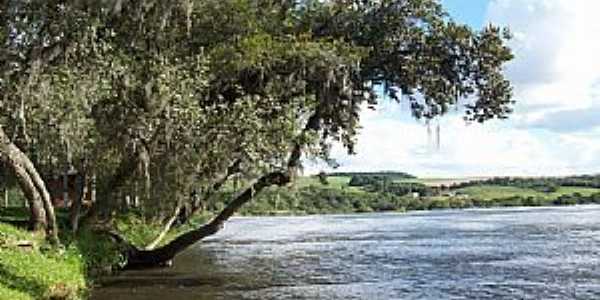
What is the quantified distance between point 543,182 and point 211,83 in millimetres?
127965

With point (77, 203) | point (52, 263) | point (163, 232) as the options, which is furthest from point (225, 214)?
point (52, 263)

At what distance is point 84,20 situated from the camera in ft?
55.5

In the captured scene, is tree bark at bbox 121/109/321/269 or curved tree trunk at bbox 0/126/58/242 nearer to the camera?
curved tree trunk at bbox 0/126/58/242

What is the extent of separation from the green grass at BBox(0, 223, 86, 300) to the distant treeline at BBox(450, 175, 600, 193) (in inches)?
4823

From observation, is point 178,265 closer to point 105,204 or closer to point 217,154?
point 105,204

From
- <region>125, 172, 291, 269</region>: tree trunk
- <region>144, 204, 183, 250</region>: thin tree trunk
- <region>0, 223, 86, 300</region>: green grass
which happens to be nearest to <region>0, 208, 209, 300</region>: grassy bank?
<region>0, 223, 86, 300</region>: green grass

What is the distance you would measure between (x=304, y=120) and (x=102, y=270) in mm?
7355

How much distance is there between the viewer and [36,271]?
18.9 meters

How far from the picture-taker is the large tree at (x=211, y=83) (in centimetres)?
1842

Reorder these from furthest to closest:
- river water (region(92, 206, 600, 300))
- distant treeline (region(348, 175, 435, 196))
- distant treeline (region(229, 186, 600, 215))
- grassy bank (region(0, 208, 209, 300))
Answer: distant treeline (region(348, 175, 435, 196)) < distant treeline (region(229, 186, 600, 215)) < river water (region(92, 206, 600, 300)) < grassy bank (region(0, 208, 209, 300))

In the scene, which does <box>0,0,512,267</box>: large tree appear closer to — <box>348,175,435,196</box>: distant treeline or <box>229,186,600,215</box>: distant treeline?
<box>229,186,600,215</box>: distant treeline

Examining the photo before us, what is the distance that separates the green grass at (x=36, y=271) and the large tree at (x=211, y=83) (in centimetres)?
97

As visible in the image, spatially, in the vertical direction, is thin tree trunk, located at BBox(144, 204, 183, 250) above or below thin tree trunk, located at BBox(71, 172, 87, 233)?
below

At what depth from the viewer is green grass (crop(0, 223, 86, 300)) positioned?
17203mm
